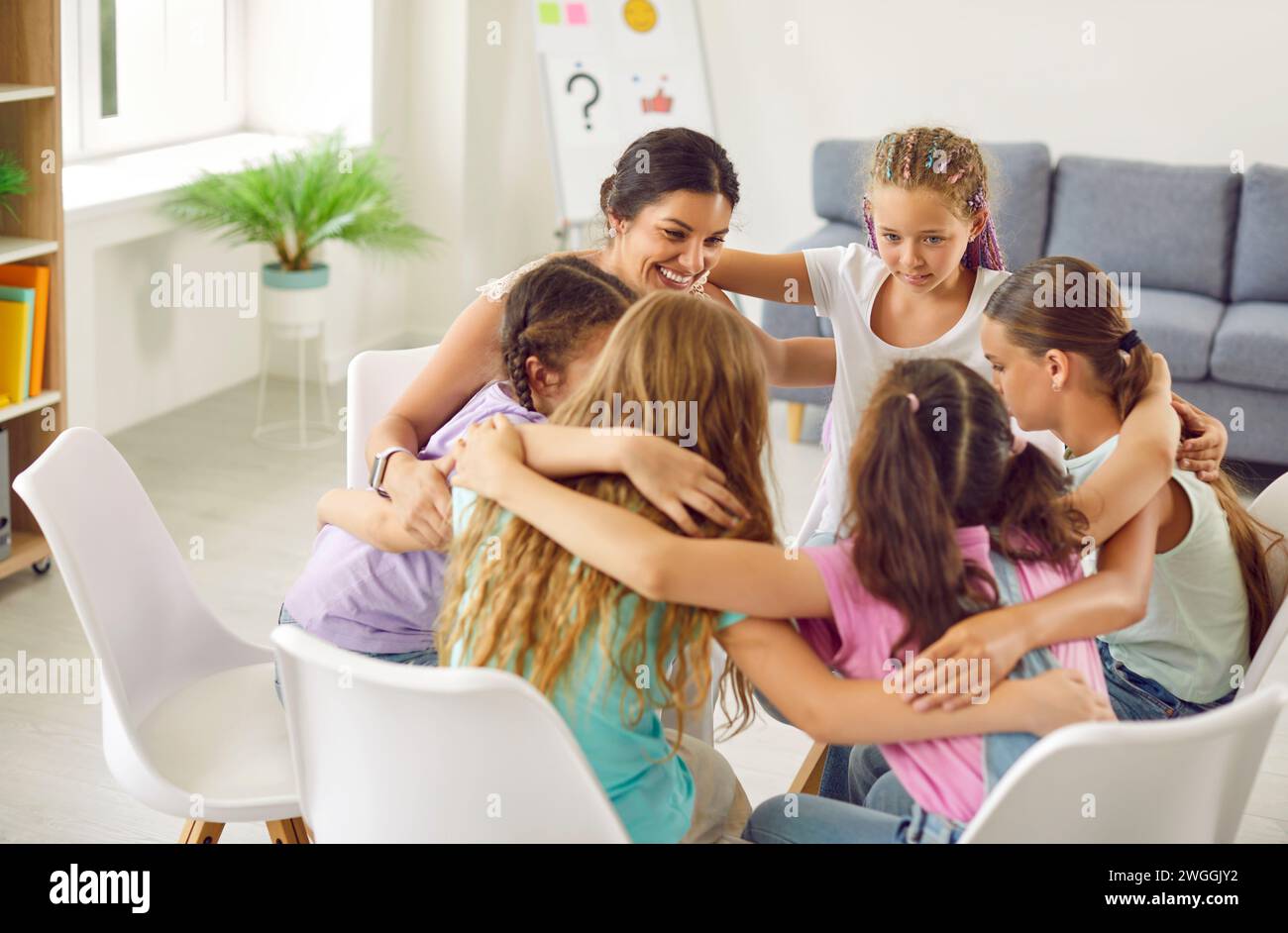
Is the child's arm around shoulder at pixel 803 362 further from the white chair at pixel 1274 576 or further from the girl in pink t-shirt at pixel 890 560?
the girl in pink t-shirt at pixel 890 560

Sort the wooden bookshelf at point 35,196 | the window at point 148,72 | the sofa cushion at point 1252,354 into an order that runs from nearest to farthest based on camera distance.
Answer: the wooden bookshelf at point 35,196 < the sofa cushion at point 1252,354 < the window at point 148,72

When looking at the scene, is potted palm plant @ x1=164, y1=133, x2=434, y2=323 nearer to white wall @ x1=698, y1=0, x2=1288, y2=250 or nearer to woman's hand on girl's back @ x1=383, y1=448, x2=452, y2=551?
white wall @ x1=698, y1=0, x2=1288, y2=250

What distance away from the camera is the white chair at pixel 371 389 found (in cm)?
216

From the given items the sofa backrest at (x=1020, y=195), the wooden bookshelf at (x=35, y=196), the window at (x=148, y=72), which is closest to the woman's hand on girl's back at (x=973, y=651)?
the wooden bookshelf at (x=35, y=196)

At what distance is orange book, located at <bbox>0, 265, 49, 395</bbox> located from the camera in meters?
3.11

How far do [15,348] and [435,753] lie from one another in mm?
2250

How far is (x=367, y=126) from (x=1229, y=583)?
3.70m

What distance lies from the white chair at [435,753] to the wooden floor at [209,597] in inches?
17.7

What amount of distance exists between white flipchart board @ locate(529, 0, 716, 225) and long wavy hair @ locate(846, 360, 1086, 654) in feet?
11.6
